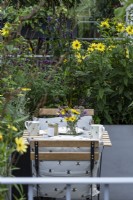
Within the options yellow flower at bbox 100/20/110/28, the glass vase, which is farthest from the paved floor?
yellow flower at bbox 100/20/110/28

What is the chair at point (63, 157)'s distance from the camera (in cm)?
312

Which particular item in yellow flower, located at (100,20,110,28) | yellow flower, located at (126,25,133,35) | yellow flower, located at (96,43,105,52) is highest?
yellow flower, located at (100,20,110,28)

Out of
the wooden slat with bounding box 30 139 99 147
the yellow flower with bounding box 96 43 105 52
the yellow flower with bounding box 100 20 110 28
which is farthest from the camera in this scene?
the yellow flower with bounding box 100 20 110 28

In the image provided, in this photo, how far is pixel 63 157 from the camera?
3.14m

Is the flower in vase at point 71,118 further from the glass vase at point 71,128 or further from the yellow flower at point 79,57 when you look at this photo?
the yellow flower at point 79,57

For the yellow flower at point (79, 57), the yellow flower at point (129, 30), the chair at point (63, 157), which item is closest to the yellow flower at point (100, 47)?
the yellow flower at point (79, 57)

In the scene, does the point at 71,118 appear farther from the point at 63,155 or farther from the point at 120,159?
the point at 120,159

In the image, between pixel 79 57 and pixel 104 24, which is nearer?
pixel 79 57

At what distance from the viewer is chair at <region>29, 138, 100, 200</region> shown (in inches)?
123

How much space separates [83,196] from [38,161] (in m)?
0.39

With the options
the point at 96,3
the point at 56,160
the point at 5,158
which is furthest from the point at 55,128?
the point at 96,3

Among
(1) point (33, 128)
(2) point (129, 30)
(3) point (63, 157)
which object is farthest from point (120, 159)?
(2) point (129, 30)

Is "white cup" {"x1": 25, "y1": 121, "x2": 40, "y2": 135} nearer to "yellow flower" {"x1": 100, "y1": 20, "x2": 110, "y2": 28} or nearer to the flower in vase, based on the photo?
the flower in vase

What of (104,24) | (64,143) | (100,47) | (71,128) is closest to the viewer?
(64,143)
